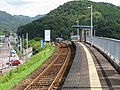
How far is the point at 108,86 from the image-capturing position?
12.8 m

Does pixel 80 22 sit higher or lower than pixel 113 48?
higher

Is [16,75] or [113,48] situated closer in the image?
[113,48]

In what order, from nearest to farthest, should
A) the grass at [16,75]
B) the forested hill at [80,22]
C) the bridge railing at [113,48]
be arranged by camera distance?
the grass at [16,75] < the bridge railing at [113,48] < the forested hill at [80,22]

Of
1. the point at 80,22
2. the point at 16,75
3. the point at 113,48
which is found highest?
the point at 80,22

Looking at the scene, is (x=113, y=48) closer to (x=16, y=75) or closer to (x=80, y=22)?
(x=16, y=75)

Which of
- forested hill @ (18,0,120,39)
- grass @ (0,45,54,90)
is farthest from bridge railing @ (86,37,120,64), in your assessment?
forested hill @ (18,0,120,39)

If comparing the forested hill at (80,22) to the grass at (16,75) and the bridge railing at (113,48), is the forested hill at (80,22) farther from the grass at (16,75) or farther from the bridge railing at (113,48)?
the bridge railing at (113,48)

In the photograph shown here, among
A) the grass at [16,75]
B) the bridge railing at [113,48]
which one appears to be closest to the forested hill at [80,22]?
the grass at [16,75]

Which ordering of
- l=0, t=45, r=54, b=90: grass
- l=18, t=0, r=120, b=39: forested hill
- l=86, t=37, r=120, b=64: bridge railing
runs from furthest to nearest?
l=18, t=0, r=120, b=39: forested hill
l=86, t=37, r=120, b=64: bridge railing
l=0, t=45, r=54, b=90: grass

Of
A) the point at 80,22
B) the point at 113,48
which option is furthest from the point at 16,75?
the point at 80,22

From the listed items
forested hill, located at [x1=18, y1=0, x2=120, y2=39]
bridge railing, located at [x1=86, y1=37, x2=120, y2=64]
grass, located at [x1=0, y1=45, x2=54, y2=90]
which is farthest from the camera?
forested hill, located at [x1=18, y1=0, x2=120, y2=39]

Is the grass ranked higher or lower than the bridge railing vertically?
lower

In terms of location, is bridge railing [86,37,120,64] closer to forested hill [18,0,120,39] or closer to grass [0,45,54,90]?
grass [0,45,54,90]

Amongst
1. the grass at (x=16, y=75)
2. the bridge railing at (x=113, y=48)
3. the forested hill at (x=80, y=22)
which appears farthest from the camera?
the forested hill at (x=80, y=22)
